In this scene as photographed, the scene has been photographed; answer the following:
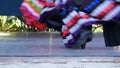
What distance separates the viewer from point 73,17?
6992mm

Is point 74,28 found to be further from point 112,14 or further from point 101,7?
point 112,14

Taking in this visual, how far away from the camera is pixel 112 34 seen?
689 centimetres

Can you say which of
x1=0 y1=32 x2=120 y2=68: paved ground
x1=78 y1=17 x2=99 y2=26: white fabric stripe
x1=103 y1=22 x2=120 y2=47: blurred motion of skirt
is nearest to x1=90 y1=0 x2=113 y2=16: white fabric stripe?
x1=78 y1=17 x2=99 y2=26: white fabric stripe

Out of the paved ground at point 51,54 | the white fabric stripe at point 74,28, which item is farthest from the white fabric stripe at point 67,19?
the paved ground at point 51,54

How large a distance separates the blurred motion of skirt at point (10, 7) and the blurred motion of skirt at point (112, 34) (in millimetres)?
2955

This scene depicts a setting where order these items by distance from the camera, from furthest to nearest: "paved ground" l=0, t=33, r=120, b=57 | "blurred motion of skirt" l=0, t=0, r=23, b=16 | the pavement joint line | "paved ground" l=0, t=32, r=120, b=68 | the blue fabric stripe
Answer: "blurred motion of skirt" l=0, t=0, r=23, b=16
the blue fabric stripe
"paved ground" l=0, t=33, r=120, b=57
the pavement joint line
"paved ground" l=0, t=32, r=120, b=68

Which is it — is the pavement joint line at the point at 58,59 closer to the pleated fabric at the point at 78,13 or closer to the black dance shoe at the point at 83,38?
the pleated fabric at the point at 78,13

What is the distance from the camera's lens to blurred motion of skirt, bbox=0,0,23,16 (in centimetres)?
945

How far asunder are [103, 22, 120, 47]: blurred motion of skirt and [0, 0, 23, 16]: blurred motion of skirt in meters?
2.95

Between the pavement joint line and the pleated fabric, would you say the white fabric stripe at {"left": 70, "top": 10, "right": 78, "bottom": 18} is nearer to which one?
the pleated fabric

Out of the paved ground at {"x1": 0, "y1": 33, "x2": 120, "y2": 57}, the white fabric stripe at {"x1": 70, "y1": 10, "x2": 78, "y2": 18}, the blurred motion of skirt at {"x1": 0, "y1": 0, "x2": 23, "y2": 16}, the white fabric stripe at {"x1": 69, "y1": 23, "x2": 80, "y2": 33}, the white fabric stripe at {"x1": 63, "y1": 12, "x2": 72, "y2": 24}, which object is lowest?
the paved ground at {"x1": 0, "y1": 33, "x2": 120, "y2": 57}

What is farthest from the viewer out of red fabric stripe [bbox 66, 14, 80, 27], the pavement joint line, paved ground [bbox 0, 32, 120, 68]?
red fabric stripe [bbox 66, 14, 80, 27]

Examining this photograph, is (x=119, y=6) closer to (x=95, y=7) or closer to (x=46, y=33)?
(x=95, y=7)

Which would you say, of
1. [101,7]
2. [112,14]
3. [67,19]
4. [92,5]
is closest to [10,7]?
[67,19]
